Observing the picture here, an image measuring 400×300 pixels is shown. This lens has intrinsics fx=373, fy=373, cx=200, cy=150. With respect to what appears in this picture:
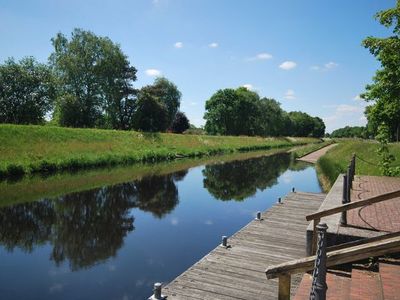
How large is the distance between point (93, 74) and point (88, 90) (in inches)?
100

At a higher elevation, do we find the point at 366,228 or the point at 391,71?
the point at 391,71

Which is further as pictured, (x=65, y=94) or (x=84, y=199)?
(x=65, y=94)

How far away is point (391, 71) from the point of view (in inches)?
672

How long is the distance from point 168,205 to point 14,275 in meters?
9.87

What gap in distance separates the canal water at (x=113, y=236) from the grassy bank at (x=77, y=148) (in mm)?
8041

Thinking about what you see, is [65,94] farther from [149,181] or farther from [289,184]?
[289,184]

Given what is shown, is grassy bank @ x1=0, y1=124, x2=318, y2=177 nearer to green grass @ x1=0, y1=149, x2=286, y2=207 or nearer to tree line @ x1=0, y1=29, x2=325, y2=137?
green grass @ x1=0, y1=149, x2=286, y2=207

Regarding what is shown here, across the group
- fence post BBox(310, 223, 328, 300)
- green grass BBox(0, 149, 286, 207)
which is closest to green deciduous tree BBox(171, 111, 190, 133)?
green grass BBox(0, 149, 286, 207)

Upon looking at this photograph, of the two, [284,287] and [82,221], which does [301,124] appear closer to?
[82,221]

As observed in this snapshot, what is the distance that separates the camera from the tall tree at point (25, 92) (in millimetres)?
42688

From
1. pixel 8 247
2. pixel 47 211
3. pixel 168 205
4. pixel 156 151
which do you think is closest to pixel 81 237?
pixel 8 247

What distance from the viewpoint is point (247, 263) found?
30.2ft

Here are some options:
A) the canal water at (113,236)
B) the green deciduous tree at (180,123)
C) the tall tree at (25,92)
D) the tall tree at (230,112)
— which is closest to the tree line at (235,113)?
the tall tree at (230,112)

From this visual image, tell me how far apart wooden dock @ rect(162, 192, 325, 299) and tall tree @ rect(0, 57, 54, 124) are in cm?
3835
